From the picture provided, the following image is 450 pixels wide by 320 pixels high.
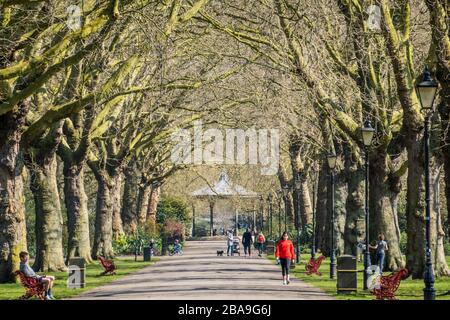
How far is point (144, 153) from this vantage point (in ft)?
231

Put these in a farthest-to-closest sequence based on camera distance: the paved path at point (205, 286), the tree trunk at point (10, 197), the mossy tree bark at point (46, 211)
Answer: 1. the mossy tree bark at point (46, 211)
2. the tree trunk at point (10, 197)
3. the paved path at point (205, 286)

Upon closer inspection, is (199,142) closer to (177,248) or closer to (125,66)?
(177,248)

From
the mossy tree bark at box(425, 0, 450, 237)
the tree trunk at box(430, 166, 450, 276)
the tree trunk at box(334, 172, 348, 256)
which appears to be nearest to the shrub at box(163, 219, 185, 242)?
the tree trunk at box(334, 172, 348, 256)

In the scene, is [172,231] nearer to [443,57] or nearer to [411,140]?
[411,140]

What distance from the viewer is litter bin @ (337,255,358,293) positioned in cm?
2906

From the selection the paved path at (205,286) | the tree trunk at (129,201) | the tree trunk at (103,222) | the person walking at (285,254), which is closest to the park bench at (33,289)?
the paved path at (205,286)

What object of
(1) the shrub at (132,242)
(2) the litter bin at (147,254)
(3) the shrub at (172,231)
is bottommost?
(2) the litter bin at (147,254)

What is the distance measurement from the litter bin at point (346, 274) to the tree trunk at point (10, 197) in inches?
391

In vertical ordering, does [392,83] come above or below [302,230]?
above

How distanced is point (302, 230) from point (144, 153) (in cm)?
1118

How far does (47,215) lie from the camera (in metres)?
39.9

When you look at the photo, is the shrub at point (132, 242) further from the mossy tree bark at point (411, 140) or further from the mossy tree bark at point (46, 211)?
the mossy tree bark at point (411, 140)

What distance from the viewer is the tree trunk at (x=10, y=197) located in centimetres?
3244

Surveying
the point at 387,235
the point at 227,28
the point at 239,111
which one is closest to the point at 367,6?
the point at 227,28
